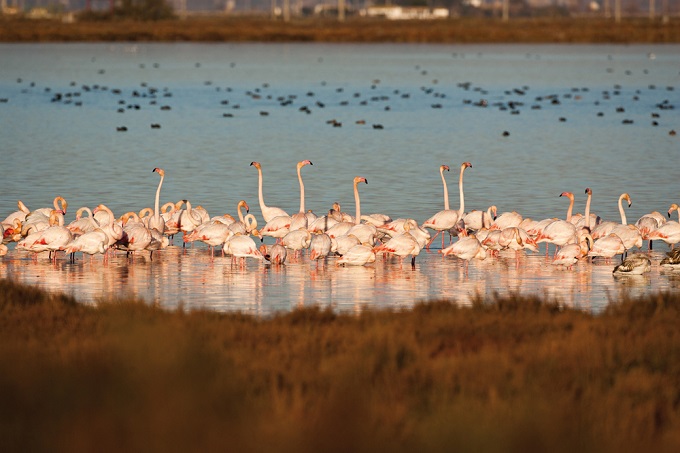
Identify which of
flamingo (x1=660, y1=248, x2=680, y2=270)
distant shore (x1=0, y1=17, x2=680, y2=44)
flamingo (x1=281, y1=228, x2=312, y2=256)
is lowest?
flamingo (x1=660, y1=248, x2=680, y2=270)

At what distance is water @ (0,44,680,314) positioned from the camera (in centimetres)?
1650

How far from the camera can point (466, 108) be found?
52094mm

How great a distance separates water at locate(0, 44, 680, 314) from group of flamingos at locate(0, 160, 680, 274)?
285 millimetres

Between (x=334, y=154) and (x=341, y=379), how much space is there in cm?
2478

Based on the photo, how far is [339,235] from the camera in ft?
60.8

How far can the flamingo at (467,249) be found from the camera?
57.6 ft

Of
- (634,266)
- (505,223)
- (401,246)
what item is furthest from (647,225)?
(401,246)

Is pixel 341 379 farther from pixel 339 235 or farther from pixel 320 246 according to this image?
pixel 339 235

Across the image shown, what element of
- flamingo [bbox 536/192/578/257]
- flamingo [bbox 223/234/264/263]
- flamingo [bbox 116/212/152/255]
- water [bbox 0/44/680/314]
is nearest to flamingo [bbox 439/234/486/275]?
water [bbox 0/44/680/314]

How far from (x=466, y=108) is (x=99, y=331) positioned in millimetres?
41633

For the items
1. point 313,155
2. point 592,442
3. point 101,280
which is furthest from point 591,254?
point 313,155

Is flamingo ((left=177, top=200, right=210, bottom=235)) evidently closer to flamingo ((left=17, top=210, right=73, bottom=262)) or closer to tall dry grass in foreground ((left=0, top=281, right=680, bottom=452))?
flamingo ((left=17, top=210, right=73, bottom=262))

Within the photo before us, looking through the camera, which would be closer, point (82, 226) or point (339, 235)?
point (82, 226)

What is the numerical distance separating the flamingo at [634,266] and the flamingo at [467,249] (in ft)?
6.21
